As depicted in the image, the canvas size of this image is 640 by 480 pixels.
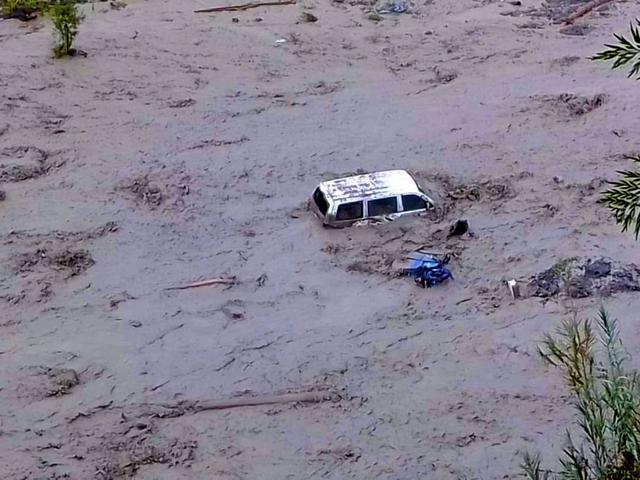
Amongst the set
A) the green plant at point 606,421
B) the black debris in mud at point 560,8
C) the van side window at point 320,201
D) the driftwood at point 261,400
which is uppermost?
the green plant at point 606,421

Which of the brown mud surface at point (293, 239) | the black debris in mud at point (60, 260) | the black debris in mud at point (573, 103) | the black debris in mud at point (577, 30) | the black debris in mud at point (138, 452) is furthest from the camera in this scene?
the black debris in mud at point (577, 30)

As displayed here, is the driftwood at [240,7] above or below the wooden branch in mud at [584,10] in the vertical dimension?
below

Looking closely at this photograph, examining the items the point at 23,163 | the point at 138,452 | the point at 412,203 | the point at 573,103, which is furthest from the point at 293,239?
the point at 573,103

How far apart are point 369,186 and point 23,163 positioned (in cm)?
572

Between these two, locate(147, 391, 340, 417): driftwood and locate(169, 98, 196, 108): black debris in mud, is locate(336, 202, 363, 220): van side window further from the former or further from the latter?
locate(169, 98, 196, 108): black debris in mud

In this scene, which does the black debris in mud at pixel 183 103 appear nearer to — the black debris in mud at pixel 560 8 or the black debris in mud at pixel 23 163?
the black debris in mud at pixel 23 163

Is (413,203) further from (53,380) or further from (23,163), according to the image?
(23,163)

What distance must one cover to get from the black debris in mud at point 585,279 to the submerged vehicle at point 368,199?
2127mm

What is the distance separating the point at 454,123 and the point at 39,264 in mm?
7315

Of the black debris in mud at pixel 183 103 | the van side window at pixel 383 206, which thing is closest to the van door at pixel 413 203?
the van side window at pixel 383 206

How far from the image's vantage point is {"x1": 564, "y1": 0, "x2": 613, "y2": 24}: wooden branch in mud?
2036 cm

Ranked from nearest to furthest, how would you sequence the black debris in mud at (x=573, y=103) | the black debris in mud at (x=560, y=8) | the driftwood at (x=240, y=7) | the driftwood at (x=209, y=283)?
the driftwood at (x=209, y=283), the black debris in mud at (x=573, y=103), the black debris in mud at (x=560, y=8), the driftwood at (x=240, y=7)

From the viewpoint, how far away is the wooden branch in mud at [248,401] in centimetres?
1027

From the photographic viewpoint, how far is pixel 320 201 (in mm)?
13523
